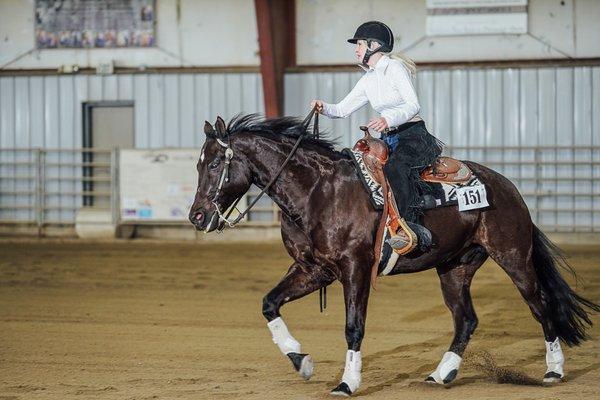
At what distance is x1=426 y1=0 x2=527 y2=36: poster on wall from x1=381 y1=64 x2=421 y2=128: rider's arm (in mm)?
12041

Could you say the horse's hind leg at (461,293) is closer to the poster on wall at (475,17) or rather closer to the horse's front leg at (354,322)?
the horse's front leg at (354,322)

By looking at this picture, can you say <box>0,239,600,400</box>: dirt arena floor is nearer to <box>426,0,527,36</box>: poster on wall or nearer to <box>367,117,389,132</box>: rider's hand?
<box>367,117,389,132</box>: rider's hand

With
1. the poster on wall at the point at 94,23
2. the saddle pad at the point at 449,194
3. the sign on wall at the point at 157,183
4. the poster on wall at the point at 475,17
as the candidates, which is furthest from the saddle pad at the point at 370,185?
the poster on wall at the point at 94,23

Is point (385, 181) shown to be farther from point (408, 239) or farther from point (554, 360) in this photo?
point (554, 360)

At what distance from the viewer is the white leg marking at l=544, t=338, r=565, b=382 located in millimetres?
7121

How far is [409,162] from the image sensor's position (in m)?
7.05

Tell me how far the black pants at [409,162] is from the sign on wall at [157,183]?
483 inches

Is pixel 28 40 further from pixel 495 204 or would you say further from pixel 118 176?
pixel 495 204

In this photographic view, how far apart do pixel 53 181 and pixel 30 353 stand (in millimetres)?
12556

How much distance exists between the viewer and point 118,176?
65.6 ft

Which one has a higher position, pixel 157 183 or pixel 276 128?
pixel 276 128

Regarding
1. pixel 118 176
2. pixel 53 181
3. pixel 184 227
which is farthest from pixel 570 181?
pixel 53 181

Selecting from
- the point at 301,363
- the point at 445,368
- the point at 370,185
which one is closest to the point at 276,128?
the point at 370,185

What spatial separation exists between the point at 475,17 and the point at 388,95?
12161 mm
